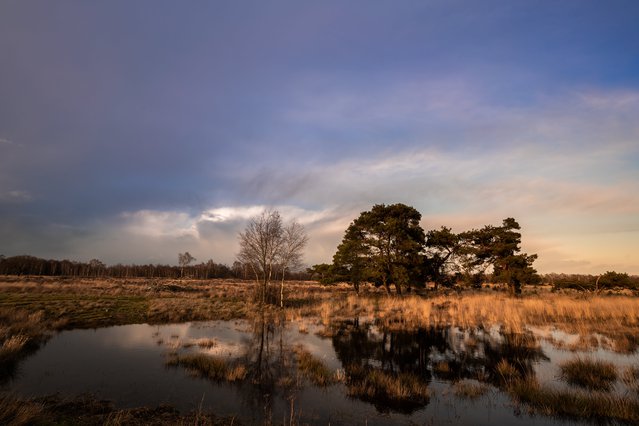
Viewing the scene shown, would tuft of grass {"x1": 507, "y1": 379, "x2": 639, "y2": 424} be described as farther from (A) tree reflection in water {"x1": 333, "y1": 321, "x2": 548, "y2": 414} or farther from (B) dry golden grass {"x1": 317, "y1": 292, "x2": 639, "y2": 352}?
(B) dry golden grass {"x1": 317, "y1": 292, "x2": 639, "y2": 352}

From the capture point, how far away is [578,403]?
301 inches

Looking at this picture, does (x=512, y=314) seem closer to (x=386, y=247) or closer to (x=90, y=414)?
(x=386, y=247)

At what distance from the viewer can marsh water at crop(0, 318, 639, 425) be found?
304 inches

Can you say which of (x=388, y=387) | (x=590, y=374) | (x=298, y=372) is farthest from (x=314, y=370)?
(x=590, y=374)

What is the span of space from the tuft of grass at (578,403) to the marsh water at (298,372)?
465 millimetres

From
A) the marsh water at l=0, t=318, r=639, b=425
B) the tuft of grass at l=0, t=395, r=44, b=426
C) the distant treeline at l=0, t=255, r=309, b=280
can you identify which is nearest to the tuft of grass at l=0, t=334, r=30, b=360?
the marsh water at l=0, t=318, r=639, b=425

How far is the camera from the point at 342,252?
116 ft

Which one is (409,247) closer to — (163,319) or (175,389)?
(163,319)

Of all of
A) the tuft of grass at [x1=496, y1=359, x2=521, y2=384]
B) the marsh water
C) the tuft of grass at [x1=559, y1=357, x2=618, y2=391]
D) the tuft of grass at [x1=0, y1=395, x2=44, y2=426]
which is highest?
the tuft of grass at [x1=0, y1=395, x2=44, y2=426]

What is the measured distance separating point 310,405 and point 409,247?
2485 cm

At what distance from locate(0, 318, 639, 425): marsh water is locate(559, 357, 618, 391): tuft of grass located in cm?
33

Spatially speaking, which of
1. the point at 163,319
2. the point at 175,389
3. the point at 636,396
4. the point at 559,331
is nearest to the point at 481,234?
the point at 559,331

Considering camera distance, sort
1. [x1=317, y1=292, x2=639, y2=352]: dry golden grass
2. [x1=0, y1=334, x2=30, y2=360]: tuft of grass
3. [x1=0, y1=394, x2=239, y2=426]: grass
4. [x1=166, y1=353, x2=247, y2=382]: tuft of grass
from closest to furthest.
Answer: [x1=0, y1=394, x2=239, y2=426]: grass
[x1=166, y1=353, x2=247, y2=382]: tuft of grass
[x1=0, y1=334, x2=30, y2=360]: tuft of grass
[x1=317, y1=292, x2=639, y2=352]: dry golden grass

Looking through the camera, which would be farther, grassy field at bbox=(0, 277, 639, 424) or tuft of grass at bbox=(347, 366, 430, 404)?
tuft of grass at bbox=(347, 366, 430, 404)
